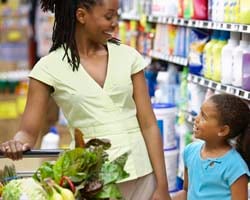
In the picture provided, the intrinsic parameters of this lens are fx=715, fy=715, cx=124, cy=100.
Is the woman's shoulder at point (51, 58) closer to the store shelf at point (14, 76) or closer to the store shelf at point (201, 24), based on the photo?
the store shelf at point (201, 24)

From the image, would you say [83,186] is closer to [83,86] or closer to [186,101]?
[83,86]

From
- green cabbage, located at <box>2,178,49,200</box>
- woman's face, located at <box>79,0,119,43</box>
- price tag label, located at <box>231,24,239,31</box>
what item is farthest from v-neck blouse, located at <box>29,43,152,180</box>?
price tag label, located at <box>231,24,239,31</box>

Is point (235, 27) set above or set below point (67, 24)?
below

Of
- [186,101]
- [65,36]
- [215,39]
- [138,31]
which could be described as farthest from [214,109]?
[138,31]

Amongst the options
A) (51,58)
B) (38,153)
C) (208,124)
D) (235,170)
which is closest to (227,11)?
(208,124)

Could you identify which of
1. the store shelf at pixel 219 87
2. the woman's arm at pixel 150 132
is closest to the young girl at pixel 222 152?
the woman's arm at pixel 150 132

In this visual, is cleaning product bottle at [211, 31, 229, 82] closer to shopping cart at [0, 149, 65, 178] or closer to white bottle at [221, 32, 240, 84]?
white bottle at [221, 32, 240, 84]

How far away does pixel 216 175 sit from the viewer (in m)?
2.84

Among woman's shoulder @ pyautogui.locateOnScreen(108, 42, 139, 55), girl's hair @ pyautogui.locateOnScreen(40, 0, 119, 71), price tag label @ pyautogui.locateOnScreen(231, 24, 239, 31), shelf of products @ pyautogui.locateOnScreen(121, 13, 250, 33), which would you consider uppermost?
girl's hair @ pyautogui.locateOnScreen(40, 0, 119, 71)

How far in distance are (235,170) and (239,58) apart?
5.00 ft

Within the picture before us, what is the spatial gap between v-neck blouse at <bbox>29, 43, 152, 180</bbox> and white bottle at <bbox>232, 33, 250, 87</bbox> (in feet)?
5.55

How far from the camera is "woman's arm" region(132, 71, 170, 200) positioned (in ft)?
8.69

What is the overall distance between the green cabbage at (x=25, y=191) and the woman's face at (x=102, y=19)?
82cm

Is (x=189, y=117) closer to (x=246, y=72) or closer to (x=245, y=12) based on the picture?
(x=246, y=72)
